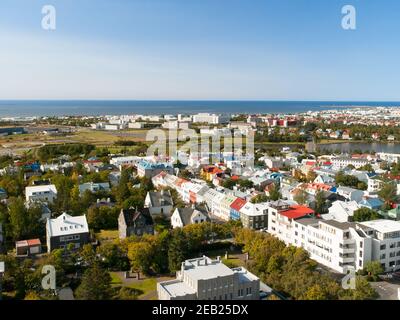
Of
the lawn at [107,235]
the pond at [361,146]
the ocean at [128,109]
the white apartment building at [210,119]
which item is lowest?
the lawn at [107,235]

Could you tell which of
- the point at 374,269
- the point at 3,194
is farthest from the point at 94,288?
the point at 3,194

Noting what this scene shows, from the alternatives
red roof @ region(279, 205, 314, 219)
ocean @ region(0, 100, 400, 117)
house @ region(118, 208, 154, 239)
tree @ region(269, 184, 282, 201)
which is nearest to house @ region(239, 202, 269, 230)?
red roof @ region(279, 205, 314, 219)

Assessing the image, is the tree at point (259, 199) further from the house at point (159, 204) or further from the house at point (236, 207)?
the house at point (159, 204)

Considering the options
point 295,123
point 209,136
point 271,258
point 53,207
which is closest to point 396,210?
point 271,258

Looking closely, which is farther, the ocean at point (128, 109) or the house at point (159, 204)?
the ocean at point (128, 109)

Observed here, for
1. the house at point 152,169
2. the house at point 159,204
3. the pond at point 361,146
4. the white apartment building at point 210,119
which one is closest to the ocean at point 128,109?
the white apartment building at point 210,119

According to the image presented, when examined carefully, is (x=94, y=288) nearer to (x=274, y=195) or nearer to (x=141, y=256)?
(x=141, y=256)

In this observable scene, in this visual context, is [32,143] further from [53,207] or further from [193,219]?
[193,219]
